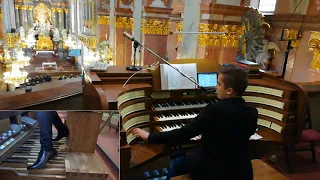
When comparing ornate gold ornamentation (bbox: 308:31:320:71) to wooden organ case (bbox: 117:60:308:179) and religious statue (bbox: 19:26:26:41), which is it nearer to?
wooden organ case (bbox: 117:60:308:179)

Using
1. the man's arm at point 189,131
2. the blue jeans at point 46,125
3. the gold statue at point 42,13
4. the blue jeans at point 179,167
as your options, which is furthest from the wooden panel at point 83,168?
the gold statue at point 42,13

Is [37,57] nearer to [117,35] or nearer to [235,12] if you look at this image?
[117,35]

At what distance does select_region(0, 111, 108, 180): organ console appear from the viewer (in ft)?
3.26

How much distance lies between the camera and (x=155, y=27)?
6.80 meters

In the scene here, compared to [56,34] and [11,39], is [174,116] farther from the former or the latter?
[56,34]

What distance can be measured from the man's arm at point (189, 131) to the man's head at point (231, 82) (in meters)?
0.15

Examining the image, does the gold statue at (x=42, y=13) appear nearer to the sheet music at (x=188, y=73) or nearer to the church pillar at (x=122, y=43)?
the church pillar at (x=122, y=43)

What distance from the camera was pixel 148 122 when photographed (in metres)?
2.97

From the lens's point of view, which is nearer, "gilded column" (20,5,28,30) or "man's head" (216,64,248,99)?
"man's head" (216,64,248,99)

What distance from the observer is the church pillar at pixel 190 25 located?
5207 mm

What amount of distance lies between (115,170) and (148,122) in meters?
1.84

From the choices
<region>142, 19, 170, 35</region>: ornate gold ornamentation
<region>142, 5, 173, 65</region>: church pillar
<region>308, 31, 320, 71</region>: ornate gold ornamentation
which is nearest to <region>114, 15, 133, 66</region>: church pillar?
<region>142, 5, 173, 65</region>: church pillar

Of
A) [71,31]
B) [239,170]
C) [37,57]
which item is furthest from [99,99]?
[71,31]

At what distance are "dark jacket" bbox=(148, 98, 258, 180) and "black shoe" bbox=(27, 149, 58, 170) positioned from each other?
0.88 m
